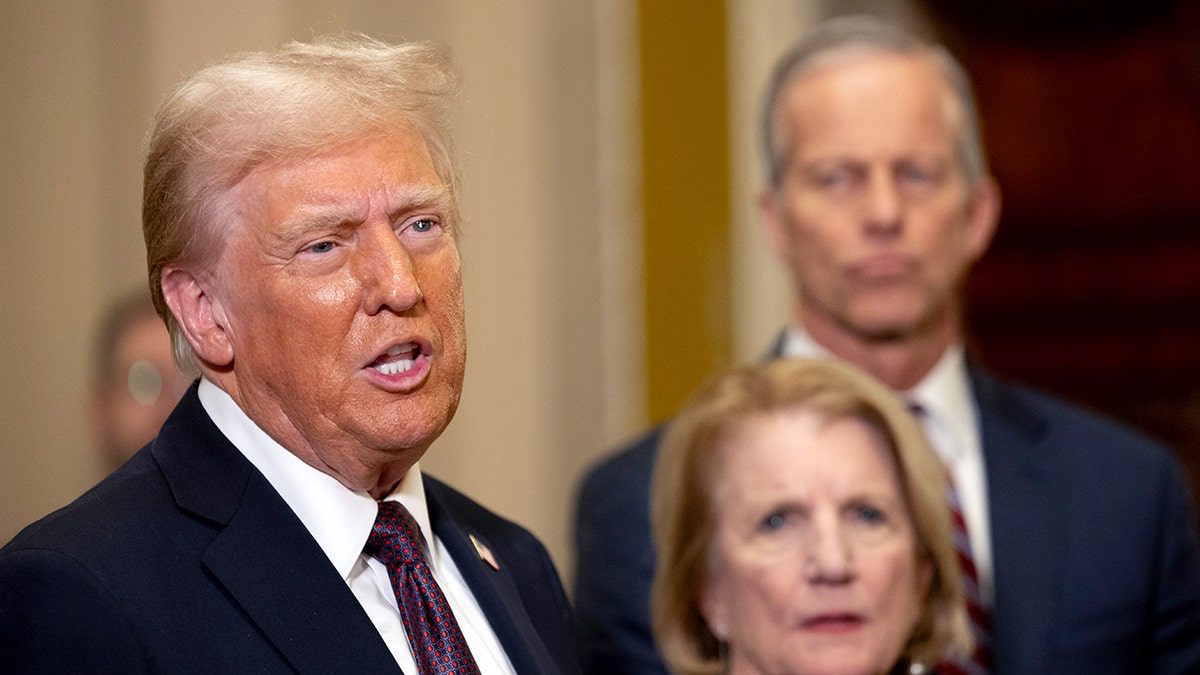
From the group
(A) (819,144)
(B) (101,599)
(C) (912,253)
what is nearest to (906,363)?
(C) (912,253)

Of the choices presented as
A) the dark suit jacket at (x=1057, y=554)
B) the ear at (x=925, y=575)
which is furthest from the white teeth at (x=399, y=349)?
the dark suit jacket at (x=1057, y=554)

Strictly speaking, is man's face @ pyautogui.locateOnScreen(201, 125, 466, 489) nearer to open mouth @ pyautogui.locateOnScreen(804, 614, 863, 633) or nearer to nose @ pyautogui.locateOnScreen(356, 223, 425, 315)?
nose @ pyautogui.locateOnScreen(356, 223, 425, 315)

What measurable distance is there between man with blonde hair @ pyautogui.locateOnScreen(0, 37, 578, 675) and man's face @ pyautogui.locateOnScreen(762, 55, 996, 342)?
1.57 meters

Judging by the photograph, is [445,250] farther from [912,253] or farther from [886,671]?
[912,253]

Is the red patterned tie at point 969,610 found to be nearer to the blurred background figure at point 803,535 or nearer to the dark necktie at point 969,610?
the dark necktie at point 969,610

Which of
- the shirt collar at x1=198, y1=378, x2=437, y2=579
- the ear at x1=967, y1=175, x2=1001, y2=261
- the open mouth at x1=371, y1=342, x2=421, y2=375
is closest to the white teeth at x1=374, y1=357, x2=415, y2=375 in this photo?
the open mouth at x1=371, y1=342, x2=421, y2=375

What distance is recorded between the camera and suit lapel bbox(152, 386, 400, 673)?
5.30 ft

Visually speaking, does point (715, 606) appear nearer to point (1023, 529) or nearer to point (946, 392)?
point (1023, 529)

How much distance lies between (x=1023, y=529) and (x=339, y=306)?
71.9 inches

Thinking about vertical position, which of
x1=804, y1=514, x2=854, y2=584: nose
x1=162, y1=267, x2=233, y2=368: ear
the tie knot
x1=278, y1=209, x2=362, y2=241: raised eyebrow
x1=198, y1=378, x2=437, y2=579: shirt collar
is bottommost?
x1=804, y1=514, x2=854, y2=584: nose

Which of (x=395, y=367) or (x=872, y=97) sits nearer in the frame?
(x=395, y=367)

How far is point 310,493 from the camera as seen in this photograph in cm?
173

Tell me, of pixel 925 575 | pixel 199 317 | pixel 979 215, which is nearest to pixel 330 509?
pixel 199 317

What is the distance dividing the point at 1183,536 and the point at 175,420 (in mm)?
2162
